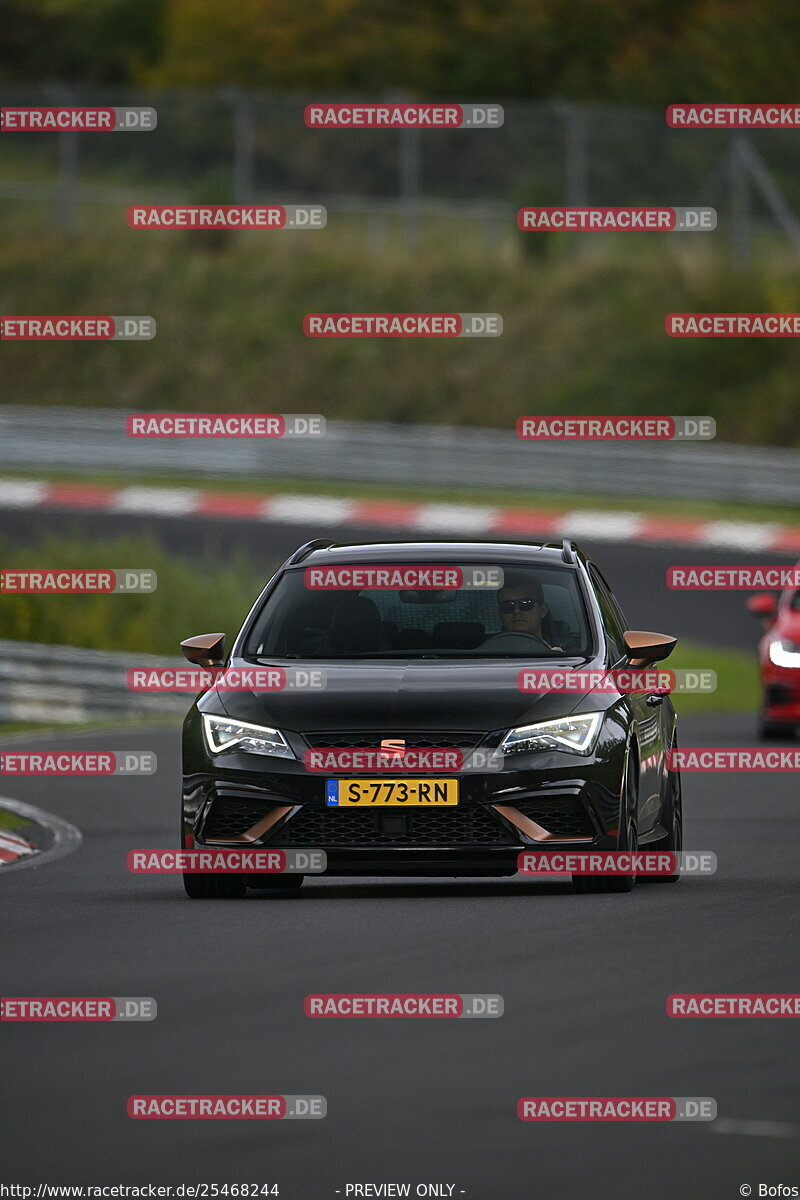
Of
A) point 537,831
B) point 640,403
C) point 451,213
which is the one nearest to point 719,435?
point 640,403

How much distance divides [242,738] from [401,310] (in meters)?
38.6

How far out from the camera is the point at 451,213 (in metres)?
47.8

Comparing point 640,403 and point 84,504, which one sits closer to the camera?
point 84,504

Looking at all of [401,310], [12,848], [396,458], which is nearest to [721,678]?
[396,458]

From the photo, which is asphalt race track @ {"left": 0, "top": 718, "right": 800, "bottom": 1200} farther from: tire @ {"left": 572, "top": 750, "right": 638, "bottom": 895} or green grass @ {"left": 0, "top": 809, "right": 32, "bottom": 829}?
green grass @ {"left": 0, "top": 809, "right": 32, "bottom": 829}

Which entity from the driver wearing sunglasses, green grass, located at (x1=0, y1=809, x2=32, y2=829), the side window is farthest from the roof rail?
green grass, located at (x1=0, y1=809, x2=32, y2=829)

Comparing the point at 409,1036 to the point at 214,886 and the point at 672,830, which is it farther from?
the point at 672,830

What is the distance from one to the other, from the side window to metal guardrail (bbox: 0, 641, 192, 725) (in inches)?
487

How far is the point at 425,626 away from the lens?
12969 mm

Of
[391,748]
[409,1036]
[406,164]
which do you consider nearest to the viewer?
[409,1036]

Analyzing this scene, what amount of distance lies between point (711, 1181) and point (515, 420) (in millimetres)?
41537

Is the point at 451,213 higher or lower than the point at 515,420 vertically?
higher

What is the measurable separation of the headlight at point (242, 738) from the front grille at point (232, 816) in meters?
0.22

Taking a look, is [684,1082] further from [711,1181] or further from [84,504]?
[84,504]
